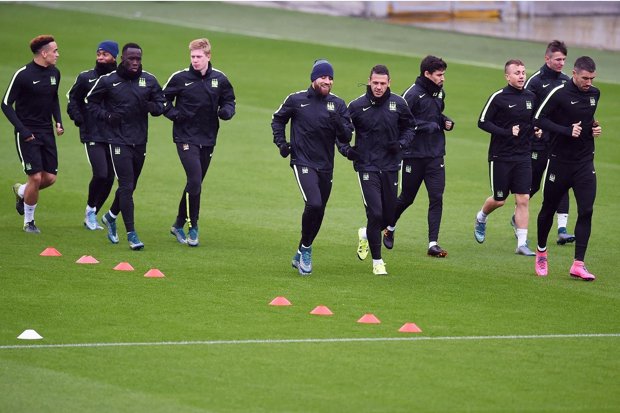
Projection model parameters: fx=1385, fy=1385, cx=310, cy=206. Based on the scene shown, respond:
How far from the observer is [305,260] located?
14.8 metres

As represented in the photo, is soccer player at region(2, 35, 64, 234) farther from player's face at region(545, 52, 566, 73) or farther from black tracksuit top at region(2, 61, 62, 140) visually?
player's face at region(545, 52, 566, 73)

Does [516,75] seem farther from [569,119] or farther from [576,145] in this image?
[576,145]

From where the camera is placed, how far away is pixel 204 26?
38.1 m

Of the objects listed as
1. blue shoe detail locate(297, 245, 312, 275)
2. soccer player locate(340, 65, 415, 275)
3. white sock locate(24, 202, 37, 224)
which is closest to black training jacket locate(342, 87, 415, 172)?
soccer player locate(340, 65, 415, 275)

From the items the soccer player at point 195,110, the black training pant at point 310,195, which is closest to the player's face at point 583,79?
the black training pant at point 310,195

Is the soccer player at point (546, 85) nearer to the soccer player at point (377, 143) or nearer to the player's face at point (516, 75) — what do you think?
the player's face at point (516, 75)

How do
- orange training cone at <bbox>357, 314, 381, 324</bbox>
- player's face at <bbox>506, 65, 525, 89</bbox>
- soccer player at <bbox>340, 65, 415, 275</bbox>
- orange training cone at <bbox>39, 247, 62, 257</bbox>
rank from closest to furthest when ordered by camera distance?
orange training cone at <bbox>357, 314, 381, 324</bbox>
soccer player at <bbox>340, 65, 415, 275</bbox>
orange training cone at <bbox>39, 247, 62, 257</bbox>
player's face at <bbox>506, 65, 525, 89</bbox>

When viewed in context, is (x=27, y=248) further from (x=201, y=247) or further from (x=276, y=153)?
(x=276, y=153)

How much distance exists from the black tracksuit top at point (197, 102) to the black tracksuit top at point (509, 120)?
3.05 m

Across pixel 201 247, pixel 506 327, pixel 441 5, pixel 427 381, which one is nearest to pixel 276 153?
pixel 201 247

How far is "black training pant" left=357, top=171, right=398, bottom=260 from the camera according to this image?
48.3 feet

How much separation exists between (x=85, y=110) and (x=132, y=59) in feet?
4.37

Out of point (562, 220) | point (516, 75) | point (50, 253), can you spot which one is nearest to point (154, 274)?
point (50, 253)

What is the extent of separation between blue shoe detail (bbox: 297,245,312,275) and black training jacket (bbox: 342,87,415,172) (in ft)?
3.35
